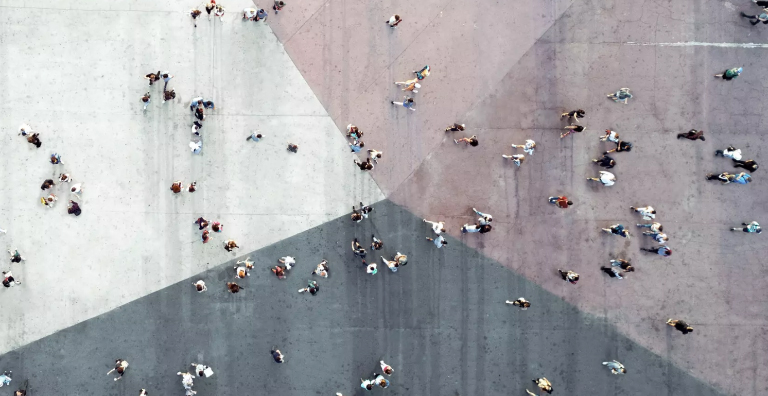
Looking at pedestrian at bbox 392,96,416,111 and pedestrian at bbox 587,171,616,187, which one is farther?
pedestrian at bbox 392,96,416,111

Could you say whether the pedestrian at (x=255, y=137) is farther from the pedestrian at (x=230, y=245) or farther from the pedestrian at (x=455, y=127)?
the pedestrian at (x=455, y=127)

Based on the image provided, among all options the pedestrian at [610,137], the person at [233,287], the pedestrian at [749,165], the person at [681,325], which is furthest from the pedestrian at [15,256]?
the pedestrian at [749,165]

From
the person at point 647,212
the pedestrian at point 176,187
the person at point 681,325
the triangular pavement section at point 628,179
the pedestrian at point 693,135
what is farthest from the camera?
the triangular pavement section at point 628,179

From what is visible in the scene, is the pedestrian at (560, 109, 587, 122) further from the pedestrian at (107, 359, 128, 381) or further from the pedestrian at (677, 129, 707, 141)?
the pedestrian at (107, 359, 128, 381)

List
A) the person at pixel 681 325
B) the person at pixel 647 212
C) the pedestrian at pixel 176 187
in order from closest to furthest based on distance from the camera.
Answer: the person at pixel 681 325 < the pedestrian at pixel 176 187 < the person at pixel 647 212

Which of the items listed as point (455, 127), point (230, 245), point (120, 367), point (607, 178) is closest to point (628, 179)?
point (607, 178)

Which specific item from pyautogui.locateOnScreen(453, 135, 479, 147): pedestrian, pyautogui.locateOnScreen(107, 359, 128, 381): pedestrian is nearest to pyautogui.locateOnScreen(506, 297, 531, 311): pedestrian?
pyautogui.locateOnScreen(453, 135, 479, 147): pedestrian
